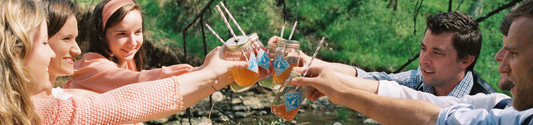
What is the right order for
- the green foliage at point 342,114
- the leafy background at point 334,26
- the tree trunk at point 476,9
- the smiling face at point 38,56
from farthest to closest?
the leafy background at point 334,26, the tree trunk at point 476,9, the green foliage at point 342,114, the smiling face at point 38,56

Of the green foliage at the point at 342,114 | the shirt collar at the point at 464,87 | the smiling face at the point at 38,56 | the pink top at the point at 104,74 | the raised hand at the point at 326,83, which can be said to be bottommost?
the green foliage at the point at 342,114

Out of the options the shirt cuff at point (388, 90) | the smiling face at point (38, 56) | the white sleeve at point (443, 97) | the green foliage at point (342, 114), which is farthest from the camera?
the green foliage at point (342, 114)

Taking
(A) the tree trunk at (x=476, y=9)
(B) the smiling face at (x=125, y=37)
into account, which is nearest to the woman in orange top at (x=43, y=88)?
(B) the smiling face at (x=125, y=37)

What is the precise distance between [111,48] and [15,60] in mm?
995

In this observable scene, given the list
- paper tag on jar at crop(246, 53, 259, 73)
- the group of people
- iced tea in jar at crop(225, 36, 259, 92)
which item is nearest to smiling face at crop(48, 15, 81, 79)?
the group of people

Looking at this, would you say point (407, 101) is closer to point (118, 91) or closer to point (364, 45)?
point (118, 91)

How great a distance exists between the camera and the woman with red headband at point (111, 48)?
7.00 feet

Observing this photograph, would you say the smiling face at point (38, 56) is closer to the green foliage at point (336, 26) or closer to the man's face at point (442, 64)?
the man's face at point (442, 64)

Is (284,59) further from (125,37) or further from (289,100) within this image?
(125,37)

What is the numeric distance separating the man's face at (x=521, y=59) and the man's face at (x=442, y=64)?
3.20ft

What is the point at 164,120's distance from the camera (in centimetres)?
573

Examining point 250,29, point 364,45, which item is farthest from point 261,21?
point 364,45

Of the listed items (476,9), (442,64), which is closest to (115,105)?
(442,64)

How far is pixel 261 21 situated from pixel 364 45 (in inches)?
89.8
